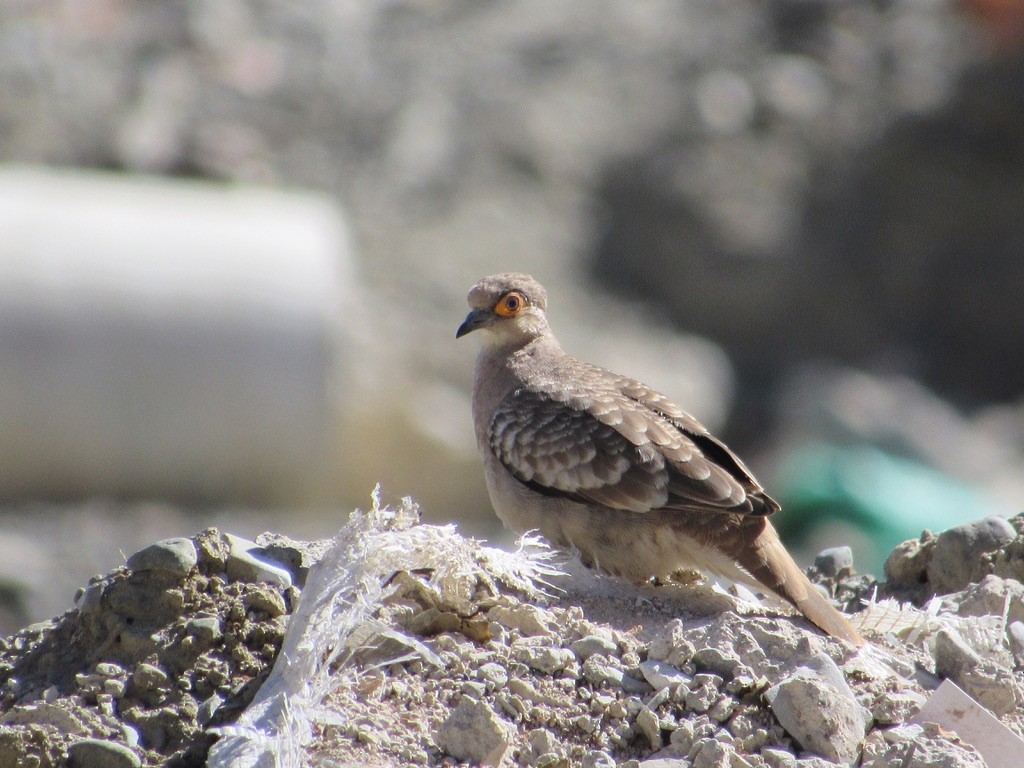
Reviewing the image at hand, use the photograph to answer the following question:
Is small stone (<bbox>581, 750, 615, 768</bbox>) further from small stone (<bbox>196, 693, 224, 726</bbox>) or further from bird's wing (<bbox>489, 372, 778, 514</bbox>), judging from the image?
bird's wing (<bbox>489, 372, 778, 514</bbox>)

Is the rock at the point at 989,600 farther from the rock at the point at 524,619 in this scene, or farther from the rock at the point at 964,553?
the rock at the point at 524,619

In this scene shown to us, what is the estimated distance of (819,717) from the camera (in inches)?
129

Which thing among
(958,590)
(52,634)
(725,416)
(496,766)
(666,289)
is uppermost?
(666,289)

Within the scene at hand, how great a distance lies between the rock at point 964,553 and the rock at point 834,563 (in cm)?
32

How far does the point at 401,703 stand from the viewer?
3.28 metres

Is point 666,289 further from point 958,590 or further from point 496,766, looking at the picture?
point 496,766

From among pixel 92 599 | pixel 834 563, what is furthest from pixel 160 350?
pixel 92 599

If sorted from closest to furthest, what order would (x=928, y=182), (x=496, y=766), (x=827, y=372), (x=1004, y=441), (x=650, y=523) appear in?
(x=496, y=766) → (x=650, y=523) → (x=1004, y=441) → (x=827, y=372) → (x=928, y=182)

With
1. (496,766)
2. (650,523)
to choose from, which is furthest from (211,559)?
(650,523)

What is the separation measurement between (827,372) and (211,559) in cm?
1060

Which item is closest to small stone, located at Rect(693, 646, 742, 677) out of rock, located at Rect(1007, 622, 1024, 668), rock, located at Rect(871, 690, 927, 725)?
rock, located at Rect(871, 690, 927, 725)

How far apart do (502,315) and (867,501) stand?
5.89 meters

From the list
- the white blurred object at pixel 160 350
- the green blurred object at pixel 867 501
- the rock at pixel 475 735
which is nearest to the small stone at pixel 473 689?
the rock at pixel 475 735

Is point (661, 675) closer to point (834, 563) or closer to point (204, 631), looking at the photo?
point (204, 631)
